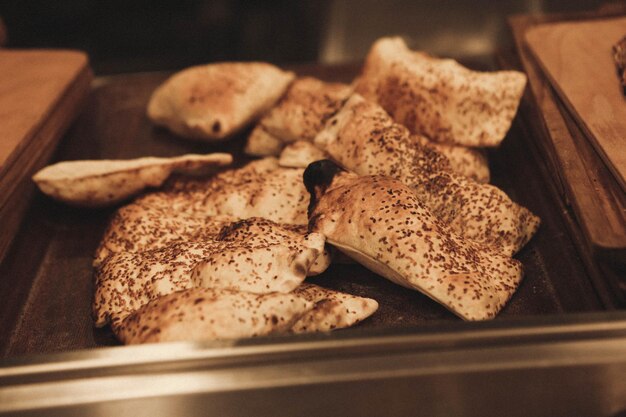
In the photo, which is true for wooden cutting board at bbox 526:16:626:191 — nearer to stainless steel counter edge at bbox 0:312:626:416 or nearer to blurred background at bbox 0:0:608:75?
stainless steel counter edge at bbox 0:312:626:416

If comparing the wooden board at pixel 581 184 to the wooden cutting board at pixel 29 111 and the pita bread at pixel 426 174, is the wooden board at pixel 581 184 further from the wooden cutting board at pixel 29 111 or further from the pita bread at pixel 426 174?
the wooden cutting board at pixel 29 111

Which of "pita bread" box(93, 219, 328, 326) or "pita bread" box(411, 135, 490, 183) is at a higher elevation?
"pita bread" box(411, 135, 490, 183)

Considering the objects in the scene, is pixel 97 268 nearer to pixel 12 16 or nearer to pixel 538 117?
pixel 538 117

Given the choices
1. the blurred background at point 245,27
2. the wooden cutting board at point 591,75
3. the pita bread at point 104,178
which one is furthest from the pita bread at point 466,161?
the blurred background at point 245,27

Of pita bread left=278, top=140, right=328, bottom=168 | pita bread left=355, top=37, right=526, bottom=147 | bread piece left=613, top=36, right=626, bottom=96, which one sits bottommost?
pita bread left=278, top=140, right=328, bottom=168

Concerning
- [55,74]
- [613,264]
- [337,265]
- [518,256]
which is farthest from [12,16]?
[613,264]

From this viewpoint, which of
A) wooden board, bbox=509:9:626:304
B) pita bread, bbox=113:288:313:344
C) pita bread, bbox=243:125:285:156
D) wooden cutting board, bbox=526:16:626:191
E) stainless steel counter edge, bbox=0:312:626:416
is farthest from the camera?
pita bread, bbox=243:125:285:156

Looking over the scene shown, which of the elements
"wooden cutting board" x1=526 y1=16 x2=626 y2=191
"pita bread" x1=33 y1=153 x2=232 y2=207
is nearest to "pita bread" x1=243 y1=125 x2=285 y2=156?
"pita bread" x1=33 y1=153 x2=232 y2=207
